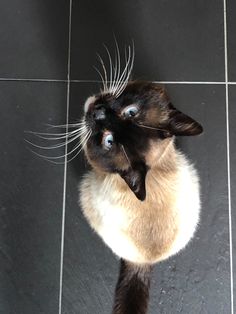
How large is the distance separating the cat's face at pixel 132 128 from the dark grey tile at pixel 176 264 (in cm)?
31

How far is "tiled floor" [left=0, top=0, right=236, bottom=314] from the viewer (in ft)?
4.91

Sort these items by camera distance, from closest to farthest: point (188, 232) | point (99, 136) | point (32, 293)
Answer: point (99, 136) < point (188, 232) < point (32, 293)

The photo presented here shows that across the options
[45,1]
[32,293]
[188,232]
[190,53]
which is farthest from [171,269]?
[45,1]

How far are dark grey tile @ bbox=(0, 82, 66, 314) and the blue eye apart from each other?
366 millimetres

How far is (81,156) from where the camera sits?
1514mm

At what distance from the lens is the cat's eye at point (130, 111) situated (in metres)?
1.17

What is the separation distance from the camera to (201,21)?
1556 mm

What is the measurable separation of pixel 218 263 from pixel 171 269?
0.51ft

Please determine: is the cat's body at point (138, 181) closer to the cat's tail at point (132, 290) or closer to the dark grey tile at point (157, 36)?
the cat's tail at point (132, 290)

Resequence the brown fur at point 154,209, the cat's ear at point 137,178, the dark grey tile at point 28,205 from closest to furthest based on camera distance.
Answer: the cat's ear at point 137,178 → the brown fur at point 154,209 → the dark grey tile at point 28,205

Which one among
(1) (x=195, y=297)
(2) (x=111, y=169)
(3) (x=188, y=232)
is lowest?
(1) (x=195, y=297)

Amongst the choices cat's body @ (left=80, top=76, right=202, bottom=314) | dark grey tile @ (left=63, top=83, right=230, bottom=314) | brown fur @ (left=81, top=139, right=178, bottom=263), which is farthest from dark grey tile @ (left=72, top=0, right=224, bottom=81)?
brown fur @ (left=81, top=139, right=178, bottom=263)

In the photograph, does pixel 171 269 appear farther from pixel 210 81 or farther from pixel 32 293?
pixel 210 81

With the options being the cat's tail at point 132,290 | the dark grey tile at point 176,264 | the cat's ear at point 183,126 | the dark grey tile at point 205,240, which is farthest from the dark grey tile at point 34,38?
the cat's tail at point 132,290
